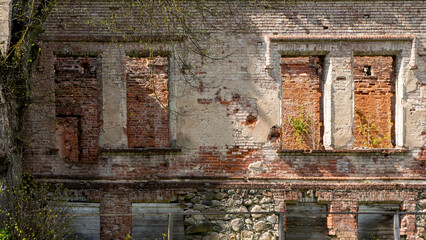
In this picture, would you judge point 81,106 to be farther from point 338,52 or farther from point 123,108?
point 338,52

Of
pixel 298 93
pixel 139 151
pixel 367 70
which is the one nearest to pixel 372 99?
pixel 367 70

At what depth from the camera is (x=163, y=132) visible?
41.3 ft

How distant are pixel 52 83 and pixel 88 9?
1.69 metres

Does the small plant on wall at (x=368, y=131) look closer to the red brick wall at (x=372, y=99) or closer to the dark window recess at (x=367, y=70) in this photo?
the red brick wall at (x=372, y=99)

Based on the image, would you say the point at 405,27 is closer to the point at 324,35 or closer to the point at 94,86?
the point at 324,35

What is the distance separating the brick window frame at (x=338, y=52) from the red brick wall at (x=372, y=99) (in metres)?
3.39

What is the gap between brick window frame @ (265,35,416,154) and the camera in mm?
8375

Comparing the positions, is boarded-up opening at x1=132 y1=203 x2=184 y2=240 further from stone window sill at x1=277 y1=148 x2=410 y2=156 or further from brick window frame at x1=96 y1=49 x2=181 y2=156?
stone window sill at x1=277 y1=148 x2=410 y2=156

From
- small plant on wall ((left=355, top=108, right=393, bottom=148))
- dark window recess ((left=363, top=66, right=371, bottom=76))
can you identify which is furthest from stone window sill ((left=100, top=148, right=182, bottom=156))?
dark window recess ((left=363, top=66, right=371, bottom=76))

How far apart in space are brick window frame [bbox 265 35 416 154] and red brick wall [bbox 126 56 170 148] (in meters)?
4.58

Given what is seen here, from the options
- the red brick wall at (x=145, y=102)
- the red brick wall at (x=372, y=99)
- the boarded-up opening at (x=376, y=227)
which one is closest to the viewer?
the boarded-up opening at (x=376, y=227)

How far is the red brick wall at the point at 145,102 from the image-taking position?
39.4 feet

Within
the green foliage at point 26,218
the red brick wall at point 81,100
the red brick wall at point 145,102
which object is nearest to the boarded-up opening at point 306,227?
the green foliage at point 26,218

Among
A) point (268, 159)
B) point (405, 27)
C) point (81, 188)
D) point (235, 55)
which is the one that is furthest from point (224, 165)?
point (405, 27)
